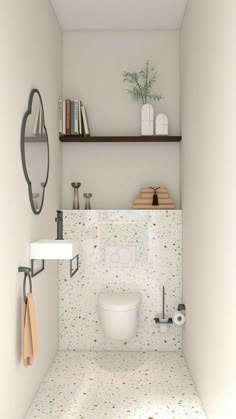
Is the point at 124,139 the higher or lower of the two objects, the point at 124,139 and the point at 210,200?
the higher

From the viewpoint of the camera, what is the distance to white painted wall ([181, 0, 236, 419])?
1.90 metres

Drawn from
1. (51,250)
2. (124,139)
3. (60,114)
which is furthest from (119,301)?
(60,114)

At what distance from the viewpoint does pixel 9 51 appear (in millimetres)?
2148

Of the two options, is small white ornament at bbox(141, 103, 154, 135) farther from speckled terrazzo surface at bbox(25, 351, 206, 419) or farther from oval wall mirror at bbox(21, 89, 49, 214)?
speckled terrazzo surface at bbox(25, 351, 206, 419)

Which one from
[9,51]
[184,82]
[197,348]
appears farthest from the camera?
[184,82]

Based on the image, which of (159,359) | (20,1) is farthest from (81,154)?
(159,359)

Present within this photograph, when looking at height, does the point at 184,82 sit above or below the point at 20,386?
above

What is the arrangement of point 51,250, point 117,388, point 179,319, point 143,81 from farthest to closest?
1. point 143,81
2. point 179,319
3. point 117,388
4. point 51,250

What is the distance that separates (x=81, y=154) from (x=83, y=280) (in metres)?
1.09

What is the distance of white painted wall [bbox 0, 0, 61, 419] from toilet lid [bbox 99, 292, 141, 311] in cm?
44

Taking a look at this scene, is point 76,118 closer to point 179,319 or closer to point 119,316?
point 119,316

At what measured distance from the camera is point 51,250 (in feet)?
8.50

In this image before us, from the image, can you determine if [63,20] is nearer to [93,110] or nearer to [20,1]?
[93,110]

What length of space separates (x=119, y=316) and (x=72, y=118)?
1645 millimetres
